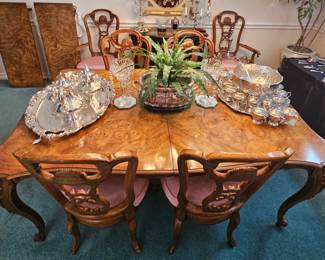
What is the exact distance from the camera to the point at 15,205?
113 centimetres

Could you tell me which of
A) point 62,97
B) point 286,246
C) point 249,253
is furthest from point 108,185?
point 286,246

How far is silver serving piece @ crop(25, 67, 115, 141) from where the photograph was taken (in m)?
1.15

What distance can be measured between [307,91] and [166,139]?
5.95ft

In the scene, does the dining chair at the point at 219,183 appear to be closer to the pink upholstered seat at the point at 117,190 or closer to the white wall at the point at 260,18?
the pink upholstered seat at the point at 117,190

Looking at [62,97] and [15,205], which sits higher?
[62,97]

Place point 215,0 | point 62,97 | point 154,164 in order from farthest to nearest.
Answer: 1. point 215,0
2. point 62,97
3. point 154,164

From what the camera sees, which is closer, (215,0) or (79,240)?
(79,240)

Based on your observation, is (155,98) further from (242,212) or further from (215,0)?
(215,0)

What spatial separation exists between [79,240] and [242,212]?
1070mm

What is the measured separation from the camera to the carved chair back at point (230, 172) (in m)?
0.76

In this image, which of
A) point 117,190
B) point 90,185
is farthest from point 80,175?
point 117,190

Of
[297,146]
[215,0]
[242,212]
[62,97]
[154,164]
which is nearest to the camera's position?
[154,164]

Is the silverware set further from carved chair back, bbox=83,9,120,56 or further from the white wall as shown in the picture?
carved chair back, bbox=83,9,120,56

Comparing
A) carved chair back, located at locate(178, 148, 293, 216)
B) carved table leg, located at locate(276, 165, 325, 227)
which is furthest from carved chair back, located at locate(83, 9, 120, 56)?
carved table leg, located at locate(276, 165, 325, 227)
